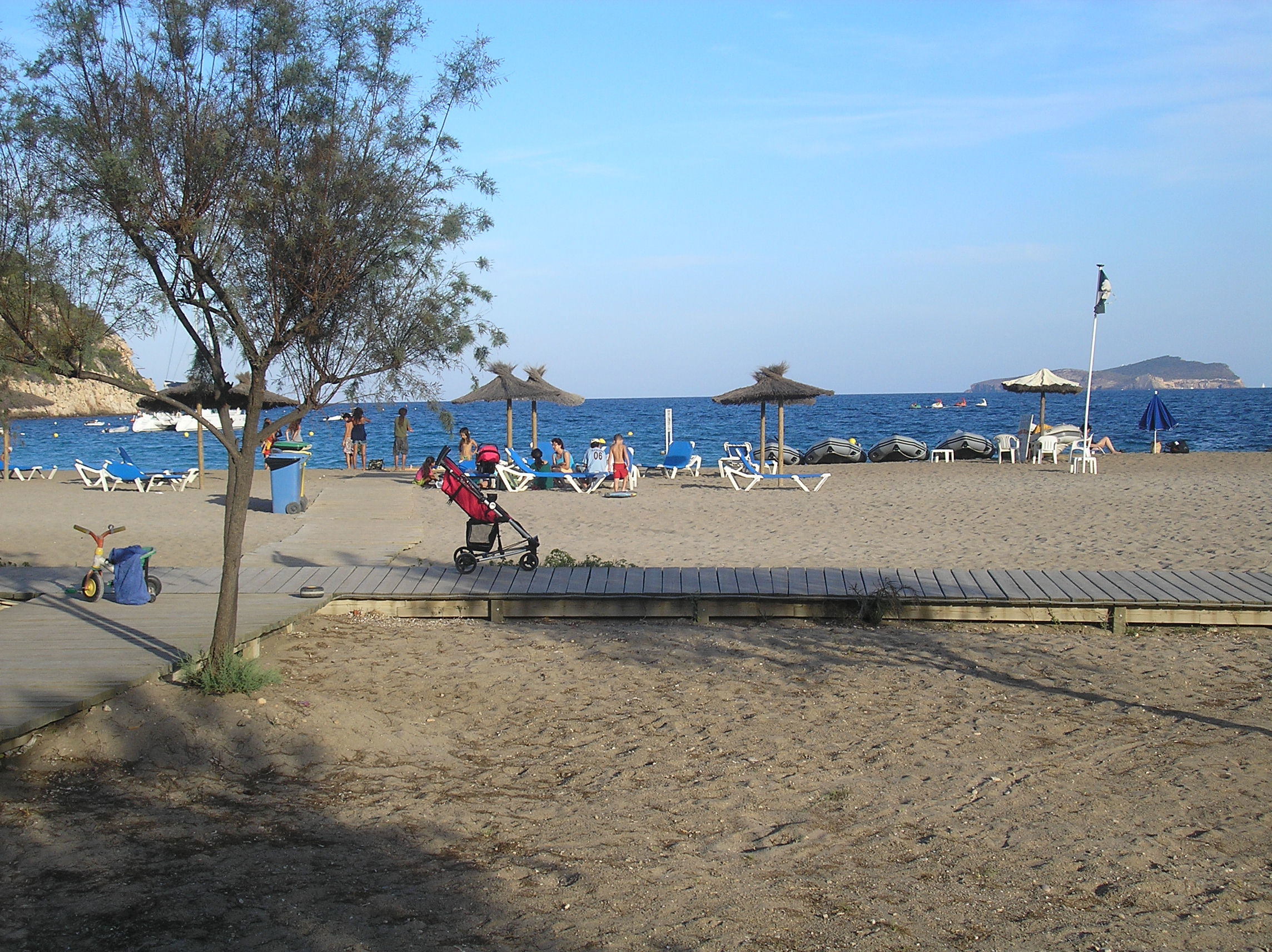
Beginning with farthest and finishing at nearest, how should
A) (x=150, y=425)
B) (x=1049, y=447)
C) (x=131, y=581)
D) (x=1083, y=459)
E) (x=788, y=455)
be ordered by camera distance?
(x=150, y=425) < (x=788, y=455) < (x=1049, y=447) < (x=1083, y=459) < (x=131, y=581)

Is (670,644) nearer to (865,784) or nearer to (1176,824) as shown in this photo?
(865,784)

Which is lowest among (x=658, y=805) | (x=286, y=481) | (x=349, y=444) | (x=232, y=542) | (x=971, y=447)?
(x=658, y=805)

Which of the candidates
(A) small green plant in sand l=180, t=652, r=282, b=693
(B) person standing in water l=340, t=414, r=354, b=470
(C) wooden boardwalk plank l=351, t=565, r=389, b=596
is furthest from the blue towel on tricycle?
(B) person standing in water l=340, t=414, r=354, b=470

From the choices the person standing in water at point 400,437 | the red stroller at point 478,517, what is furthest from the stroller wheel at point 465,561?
the person standing in water at point 400,437

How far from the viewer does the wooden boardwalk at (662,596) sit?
7387 millimetres

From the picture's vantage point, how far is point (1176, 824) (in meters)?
→ 4.39

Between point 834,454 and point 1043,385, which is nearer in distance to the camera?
point 1043,385

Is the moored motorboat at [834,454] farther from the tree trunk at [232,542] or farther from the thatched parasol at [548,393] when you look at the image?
the tree trunk at [232,542]

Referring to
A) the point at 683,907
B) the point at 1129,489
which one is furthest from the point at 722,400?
the point at 683,907

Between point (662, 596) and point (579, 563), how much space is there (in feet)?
7.40

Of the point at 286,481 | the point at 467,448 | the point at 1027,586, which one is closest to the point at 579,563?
the point at 1027,586

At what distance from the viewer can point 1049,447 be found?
25.4 m

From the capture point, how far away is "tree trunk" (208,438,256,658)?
5.50 meters

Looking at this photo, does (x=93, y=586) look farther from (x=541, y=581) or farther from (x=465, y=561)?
(x=541, y=581)
